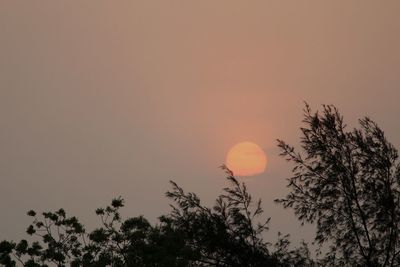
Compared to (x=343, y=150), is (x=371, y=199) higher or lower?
lower

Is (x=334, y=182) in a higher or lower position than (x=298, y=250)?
higher

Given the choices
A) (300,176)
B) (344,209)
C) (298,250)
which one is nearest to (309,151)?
(300,176)

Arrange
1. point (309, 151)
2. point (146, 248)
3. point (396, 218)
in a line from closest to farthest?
point (396, 218) < point (309, 151) < point (146, 248)

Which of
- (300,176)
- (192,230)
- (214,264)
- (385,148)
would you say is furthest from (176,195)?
(385,148)

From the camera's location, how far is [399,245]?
17.6 m

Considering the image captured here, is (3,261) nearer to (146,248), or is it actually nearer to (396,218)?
(146,248)

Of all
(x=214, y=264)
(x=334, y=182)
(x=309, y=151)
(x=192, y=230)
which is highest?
(x=309, y=151)

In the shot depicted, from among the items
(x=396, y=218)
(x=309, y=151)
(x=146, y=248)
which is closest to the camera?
(x=396, y=218)

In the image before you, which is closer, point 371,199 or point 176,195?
point 371,199

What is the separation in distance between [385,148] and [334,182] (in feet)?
6.90

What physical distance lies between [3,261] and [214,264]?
32.8 feet

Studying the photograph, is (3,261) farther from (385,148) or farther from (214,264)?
(385,148)

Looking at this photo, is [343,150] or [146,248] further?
[146,248]

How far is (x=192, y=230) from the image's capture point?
59.6 feet
